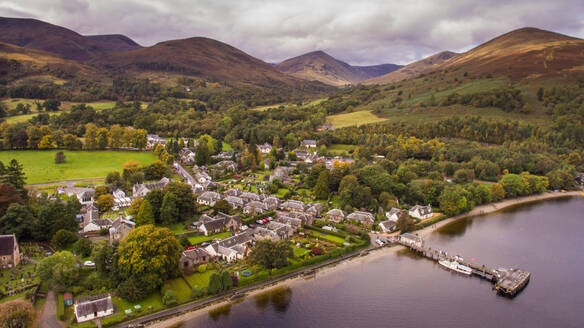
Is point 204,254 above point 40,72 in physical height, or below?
below

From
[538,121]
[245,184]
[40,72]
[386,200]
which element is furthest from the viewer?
[40,72]

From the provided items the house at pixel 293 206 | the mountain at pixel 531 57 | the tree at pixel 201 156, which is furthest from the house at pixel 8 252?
the mountain at pixel 531 57

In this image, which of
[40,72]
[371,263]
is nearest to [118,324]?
[371,263]

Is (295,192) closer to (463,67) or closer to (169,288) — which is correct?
(169,288)

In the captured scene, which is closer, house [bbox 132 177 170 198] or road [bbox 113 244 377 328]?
road [bbox 113 244 377 328]

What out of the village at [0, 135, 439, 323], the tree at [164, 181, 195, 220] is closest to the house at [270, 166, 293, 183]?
the village at [0, 135, 439, 323]

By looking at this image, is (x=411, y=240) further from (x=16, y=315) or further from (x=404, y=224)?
(x=16, y=315)

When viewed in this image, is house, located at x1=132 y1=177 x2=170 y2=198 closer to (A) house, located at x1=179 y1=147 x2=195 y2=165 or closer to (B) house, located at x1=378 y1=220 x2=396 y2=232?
(A) house, located at x1=179 y1=147 x2=195 y2=165
